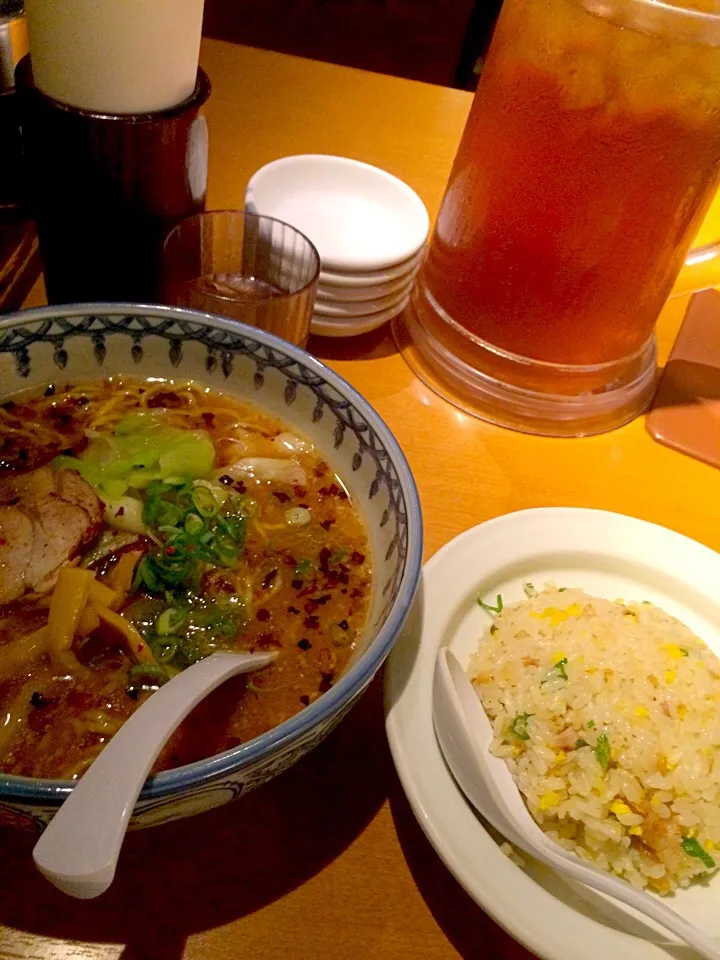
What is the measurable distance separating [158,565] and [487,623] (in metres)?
0.45

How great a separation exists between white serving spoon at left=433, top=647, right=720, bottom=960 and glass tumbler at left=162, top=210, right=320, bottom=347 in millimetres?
599

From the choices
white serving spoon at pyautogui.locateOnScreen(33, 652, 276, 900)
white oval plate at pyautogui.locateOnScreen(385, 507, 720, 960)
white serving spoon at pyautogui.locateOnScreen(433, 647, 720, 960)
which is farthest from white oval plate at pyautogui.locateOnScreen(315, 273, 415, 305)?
white serving spoon at pyautogui.locateOnScreen(33, 652, 276, 900)

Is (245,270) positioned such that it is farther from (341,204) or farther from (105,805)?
(105,805)

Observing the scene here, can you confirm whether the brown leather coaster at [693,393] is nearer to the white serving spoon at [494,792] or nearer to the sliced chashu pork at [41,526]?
the white serving spoon at [494,792]

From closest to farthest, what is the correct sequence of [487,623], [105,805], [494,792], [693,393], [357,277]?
[105,805] → [494,792] → [487,623] → [357,277] → [693,393]

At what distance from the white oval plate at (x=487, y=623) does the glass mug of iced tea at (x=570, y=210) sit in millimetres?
295

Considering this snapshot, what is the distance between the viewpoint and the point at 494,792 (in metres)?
0.75

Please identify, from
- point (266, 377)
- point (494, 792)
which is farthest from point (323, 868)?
point (266, 377)

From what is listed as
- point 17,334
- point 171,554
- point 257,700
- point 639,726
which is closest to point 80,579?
point 171,554

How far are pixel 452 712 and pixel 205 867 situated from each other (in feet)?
0.97

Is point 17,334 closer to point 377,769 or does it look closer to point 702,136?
point 377,769

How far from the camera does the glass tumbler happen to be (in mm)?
1154

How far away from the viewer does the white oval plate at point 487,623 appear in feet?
2.27

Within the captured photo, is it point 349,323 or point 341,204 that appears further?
point 341,204
